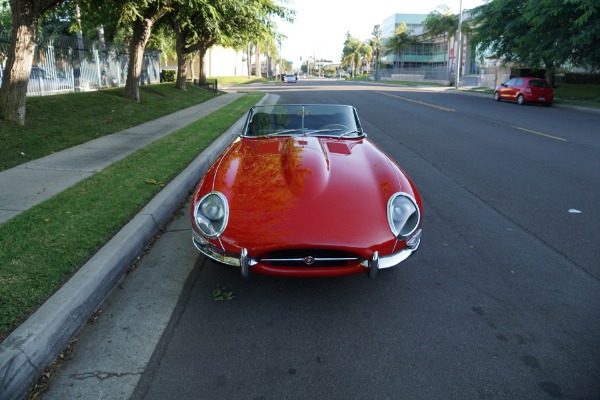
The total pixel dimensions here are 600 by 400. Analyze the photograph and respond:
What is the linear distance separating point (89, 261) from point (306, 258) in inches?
71.3

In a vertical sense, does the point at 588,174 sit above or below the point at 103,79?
below

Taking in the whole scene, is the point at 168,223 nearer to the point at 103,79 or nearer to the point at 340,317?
the point at 340,317

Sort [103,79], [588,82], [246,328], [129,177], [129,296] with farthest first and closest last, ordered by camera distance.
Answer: [588,82] → [103,79] → [129,177] → [129,296] → [246,328]

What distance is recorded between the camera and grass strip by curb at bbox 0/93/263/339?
3220 millimetres

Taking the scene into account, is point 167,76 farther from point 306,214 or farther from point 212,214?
point 306,214

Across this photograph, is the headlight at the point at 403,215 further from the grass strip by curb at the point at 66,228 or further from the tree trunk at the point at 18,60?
the tree trunk at the point at 18,60

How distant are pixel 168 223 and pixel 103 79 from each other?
19.8 metres

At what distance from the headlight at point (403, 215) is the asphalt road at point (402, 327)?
1.85 feet

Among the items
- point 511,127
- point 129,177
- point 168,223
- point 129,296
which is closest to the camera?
point 129,296

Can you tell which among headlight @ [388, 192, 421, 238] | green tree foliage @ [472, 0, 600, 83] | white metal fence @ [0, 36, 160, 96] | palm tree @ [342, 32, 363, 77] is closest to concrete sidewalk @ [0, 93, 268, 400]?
headlight @ [388, 192, 421, 238]

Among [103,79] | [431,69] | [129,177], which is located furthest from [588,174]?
[431,69]

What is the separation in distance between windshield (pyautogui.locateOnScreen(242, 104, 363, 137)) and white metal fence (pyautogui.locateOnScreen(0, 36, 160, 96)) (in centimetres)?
1278

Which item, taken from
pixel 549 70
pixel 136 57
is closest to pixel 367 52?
pixel 549 70

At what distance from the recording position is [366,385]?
259cm
